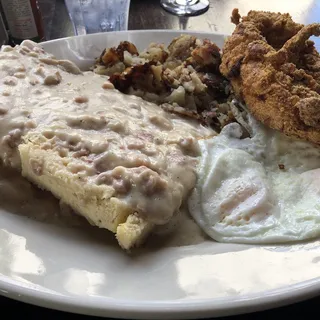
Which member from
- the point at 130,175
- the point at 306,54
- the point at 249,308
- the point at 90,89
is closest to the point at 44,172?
the point at 130,175

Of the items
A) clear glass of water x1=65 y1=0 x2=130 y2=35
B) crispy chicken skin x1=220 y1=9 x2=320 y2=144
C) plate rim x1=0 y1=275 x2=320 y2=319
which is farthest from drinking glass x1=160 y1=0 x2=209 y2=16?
plate rim x1=0 y1=275 x2=320 y2=319

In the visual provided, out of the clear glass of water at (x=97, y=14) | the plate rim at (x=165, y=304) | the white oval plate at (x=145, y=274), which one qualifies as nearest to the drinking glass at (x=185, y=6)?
the clear glass of water at (x=97, y=14)

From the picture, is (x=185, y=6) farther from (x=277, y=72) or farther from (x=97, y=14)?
(x=277, y=72)

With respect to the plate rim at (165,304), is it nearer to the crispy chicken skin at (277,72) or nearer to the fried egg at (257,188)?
the fried egg at (257,188)

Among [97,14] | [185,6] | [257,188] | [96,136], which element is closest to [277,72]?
[257,188]

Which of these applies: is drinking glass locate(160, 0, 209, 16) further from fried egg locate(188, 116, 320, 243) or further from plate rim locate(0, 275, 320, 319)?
plate rim locate(0, 275, 320, 319)
